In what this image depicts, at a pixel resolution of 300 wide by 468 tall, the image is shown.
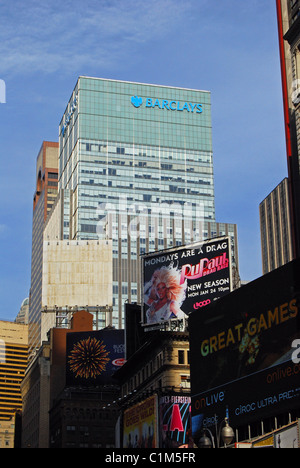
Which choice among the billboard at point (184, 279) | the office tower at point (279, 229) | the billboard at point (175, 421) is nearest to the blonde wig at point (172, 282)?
the billboard at point (184, 279)

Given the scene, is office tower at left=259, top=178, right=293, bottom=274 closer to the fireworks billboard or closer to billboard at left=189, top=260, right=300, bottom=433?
the fireworks billboard

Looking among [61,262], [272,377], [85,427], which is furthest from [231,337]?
[61,262]

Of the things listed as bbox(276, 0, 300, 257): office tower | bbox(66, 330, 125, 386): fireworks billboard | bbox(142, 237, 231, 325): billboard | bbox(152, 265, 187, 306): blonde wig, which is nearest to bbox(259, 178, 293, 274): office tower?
bbox(66, 330, 125, 386): fireworks billboard

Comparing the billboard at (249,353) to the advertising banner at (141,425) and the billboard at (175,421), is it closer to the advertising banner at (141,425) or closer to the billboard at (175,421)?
the billboard at (175,421)

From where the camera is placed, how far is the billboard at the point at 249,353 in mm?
63562

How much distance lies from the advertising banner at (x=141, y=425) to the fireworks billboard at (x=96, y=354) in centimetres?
4154

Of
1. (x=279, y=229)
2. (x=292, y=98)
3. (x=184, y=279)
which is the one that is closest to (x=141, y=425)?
(x=184, y=279)

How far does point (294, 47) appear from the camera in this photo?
68.1 meters

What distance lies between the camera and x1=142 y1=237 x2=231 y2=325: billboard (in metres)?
93.1

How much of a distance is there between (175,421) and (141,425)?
9517mm

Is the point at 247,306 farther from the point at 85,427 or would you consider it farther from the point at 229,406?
the point at 85,427

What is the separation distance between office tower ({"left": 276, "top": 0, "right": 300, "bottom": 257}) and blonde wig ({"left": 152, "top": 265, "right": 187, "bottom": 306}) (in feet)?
99.9

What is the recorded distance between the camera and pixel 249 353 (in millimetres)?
69500
